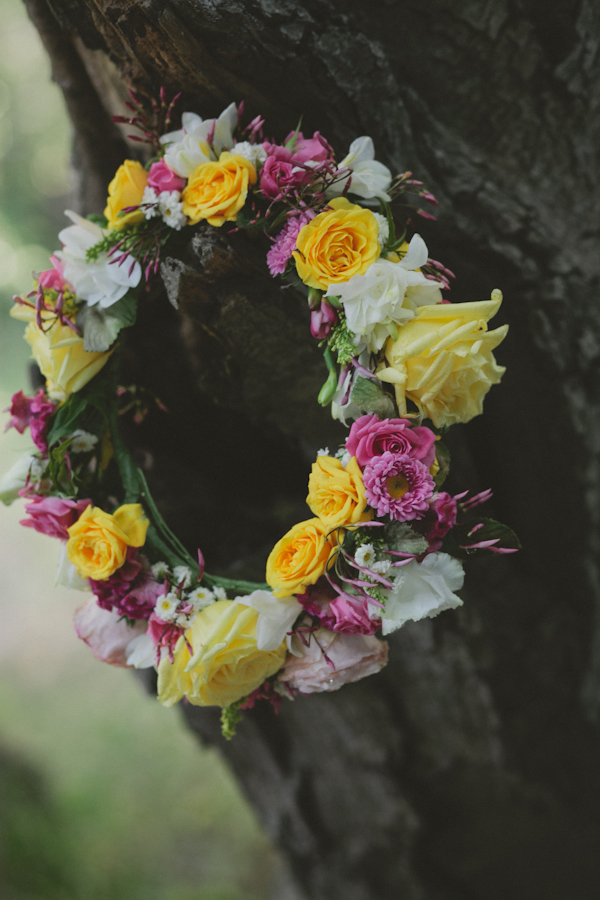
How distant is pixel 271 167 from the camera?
768mm

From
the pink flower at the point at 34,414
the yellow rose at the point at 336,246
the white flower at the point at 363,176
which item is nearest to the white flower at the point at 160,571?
the pink flower at the point at 34,414

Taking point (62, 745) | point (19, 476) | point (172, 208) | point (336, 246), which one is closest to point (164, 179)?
point (172, 208)

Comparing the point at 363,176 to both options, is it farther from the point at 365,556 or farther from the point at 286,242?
the point at 365,556

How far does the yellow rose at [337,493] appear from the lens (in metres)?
0.71

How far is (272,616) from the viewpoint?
0.78 metres

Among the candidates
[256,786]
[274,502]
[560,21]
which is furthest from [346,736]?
[560,21]

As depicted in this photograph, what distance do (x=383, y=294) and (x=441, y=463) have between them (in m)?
0.23

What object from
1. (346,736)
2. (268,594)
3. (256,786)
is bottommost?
(256,786)

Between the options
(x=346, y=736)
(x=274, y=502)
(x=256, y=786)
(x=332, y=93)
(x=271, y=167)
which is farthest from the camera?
(x=256, y=786)

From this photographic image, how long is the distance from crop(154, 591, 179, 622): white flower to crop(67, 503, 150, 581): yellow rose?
79 millimetres

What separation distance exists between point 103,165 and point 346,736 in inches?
53.5

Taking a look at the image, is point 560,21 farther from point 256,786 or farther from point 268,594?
point 256,786

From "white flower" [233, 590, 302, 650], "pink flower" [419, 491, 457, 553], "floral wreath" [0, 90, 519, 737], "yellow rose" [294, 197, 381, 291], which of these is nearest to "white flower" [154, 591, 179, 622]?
"floral wreath" [0, 90, 519, 737]

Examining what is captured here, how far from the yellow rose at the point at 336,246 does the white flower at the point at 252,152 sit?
0.13 m
